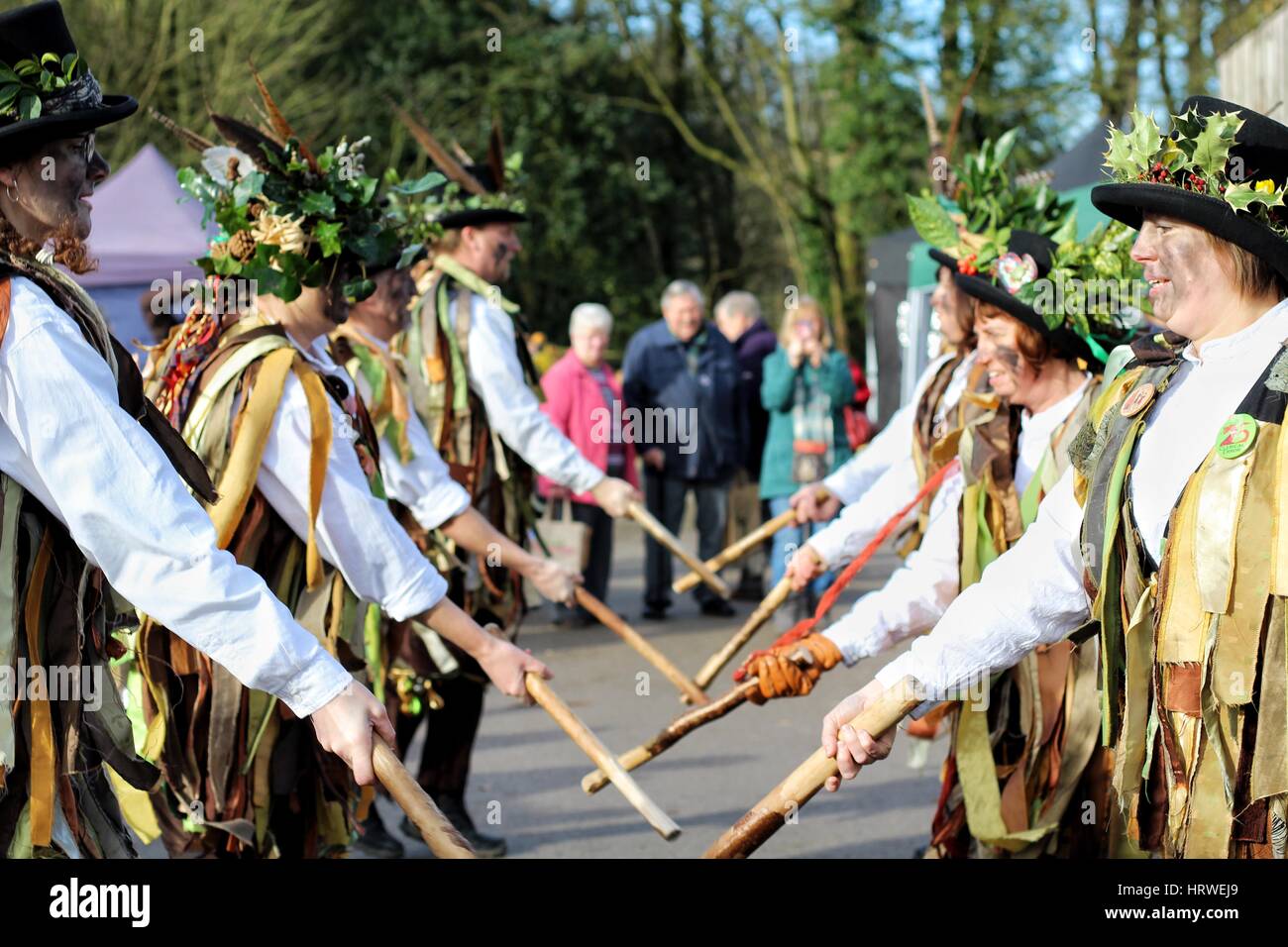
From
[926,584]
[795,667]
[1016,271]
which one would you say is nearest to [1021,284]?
[1016,271]

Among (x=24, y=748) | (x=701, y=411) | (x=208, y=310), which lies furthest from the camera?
(x=701, y=411)

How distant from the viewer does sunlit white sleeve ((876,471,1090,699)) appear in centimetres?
298

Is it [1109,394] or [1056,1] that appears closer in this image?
[1109,394]

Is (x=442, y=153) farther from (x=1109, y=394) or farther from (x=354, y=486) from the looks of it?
(x=1109, y=394)

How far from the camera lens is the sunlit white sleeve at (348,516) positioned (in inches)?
140

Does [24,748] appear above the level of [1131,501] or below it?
below

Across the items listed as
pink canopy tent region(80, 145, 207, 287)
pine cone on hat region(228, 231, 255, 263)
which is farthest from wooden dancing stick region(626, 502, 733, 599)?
pink canopy tent region(80, 145, 207, 287)

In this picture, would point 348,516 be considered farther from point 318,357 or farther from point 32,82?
point 32,82

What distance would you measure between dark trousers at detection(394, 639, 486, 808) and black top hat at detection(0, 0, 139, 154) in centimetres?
291

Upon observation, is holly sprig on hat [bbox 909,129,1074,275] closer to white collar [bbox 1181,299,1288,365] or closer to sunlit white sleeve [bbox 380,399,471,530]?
sunlit white sleeve [bbox 380,399,471,530]

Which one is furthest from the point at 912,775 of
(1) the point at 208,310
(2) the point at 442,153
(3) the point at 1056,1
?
(3) the point at 1056,1
